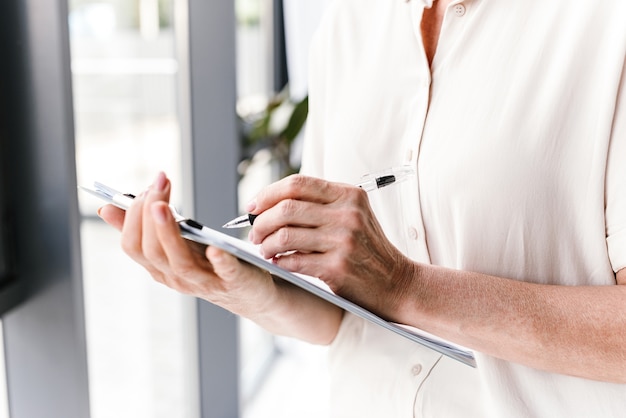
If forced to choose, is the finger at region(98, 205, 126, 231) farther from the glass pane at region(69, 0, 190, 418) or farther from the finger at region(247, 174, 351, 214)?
the glass pane at region(69, 0, 190, 418)

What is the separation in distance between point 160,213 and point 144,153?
145 centimetres

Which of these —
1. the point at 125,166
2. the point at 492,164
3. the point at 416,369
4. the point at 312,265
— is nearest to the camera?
the point at 312,265

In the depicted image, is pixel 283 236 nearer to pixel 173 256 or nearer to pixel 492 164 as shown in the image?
pixel 173 256

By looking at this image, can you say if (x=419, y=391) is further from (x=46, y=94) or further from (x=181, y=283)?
(x=46, y=94)

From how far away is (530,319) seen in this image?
2.60 ft

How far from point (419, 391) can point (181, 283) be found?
385mm

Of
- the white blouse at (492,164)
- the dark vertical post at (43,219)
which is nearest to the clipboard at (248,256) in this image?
the white blouse at (492,164)

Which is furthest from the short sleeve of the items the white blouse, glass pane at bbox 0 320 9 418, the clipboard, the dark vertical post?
glass pane at bbox 0 320 9 418

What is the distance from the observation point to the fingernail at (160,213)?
0.63 m

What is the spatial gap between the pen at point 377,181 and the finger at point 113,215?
126 mm

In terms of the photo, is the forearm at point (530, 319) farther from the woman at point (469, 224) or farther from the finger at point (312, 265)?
the finger at point (312, 265)

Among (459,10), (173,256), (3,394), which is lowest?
(3,394)

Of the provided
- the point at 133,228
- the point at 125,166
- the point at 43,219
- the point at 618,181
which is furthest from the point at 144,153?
the point at 618,181

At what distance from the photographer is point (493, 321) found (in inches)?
31.3
